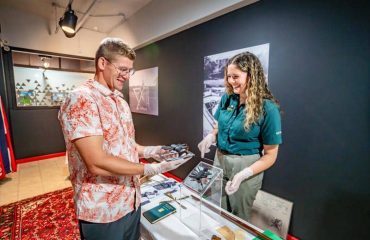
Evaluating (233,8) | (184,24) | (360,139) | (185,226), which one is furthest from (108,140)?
(184,24)

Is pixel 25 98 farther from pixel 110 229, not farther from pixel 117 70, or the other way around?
pixel 110 229

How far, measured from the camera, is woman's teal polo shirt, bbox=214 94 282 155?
129 cm

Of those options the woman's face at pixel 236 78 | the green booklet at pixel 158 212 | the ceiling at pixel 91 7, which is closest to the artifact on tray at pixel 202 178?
the green booklet at pixel 158 212

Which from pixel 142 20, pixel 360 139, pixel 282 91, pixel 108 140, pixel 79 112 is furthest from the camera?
pixel 142 20

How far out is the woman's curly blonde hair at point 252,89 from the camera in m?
1.31

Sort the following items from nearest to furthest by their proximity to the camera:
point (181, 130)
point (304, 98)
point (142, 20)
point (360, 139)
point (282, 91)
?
point (360, 139) < point (304, 98) < point (282, 91) < point (181, 130) < point (142, 20)

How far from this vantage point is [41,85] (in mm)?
4395

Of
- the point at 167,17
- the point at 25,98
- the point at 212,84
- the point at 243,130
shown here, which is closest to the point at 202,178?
the point at 243,130

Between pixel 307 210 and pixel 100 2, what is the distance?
4138 millimetres

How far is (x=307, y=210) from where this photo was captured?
178 centimetres

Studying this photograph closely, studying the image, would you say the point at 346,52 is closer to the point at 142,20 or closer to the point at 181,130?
the point at 181,130

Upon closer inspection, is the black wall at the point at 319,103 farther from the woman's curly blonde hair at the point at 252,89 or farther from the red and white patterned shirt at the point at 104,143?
the red and white patterned shirt at the point at 104,143

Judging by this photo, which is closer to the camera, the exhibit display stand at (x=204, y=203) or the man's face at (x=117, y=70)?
the man's face at (x=117, y=70)

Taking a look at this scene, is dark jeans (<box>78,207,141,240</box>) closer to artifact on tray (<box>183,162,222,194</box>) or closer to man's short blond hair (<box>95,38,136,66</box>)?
artifact on tray (<box>183,162,222,194</box>)
